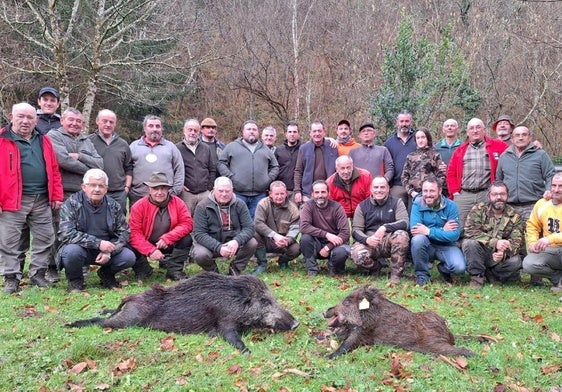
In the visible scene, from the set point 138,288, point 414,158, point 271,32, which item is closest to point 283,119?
point 271,32

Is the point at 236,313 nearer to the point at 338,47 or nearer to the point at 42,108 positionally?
the point at 42,108

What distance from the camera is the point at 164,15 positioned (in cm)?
1786

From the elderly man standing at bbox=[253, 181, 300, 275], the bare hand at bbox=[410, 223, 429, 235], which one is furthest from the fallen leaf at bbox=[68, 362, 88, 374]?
the bare hand at bbox=[410, 223, 429, 235]

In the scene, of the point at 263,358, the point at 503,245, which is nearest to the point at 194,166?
the point at 263,358

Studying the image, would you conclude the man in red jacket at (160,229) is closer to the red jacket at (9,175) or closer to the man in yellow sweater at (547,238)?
the red jacket at (9,175)

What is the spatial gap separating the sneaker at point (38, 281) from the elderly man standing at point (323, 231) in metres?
3.76

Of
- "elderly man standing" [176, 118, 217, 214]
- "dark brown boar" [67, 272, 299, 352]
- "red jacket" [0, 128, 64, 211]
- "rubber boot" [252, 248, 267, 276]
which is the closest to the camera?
"dark brown boar" [67, 272, 299, 352]

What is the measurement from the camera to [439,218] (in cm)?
750

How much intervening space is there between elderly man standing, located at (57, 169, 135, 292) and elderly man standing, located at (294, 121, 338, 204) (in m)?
3.32

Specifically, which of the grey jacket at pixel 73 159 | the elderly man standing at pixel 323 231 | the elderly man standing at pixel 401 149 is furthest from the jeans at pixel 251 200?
the grey jacket at pixel 73 159

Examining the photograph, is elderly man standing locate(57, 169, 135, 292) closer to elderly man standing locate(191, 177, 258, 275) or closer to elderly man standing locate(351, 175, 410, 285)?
elderly man standing locate(191, 177, 258, 275)

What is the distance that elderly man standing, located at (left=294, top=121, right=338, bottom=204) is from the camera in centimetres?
895

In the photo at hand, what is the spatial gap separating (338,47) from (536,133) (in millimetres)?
9514

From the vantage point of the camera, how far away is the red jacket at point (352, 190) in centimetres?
836
